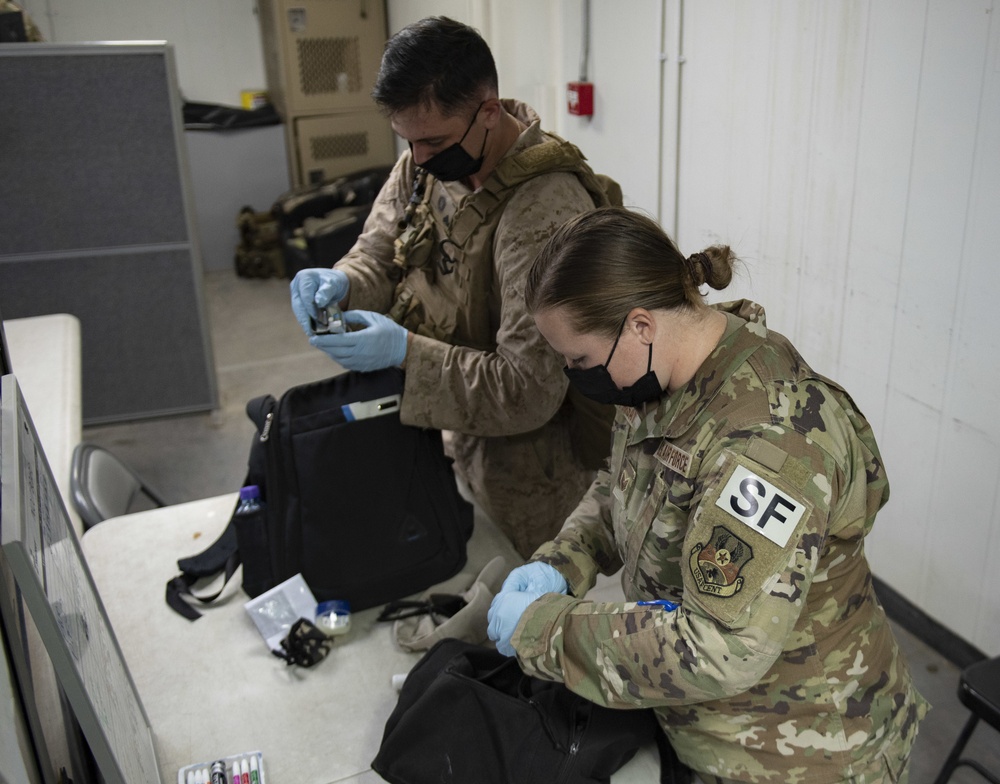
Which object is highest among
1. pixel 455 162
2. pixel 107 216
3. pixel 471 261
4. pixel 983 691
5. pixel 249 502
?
pixel 455 162

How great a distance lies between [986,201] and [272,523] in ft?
5.20

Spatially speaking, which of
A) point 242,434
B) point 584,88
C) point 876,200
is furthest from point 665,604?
point 242,434

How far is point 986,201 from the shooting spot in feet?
6.25

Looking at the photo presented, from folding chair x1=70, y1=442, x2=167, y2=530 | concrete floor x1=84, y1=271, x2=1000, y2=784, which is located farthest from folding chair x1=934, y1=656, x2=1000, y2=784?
folding chair x1=70, y1=442, x2=167, y2=530

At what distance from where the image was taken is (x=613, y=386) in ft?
3.50

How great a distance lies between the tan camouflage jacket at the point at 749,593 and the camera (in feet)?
2.97

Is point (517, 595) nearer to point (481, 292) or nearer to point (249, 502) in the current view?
point (249, 502)

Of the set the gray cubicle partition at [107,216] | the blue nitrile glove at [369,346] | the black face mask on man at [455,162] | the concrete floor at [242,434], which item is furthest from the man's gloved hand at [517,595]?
the gray cubicle partition at [107,216]

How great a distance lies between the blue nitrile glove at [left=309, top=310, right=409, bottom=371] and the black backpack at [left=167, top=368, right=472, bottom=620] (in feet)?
0.15

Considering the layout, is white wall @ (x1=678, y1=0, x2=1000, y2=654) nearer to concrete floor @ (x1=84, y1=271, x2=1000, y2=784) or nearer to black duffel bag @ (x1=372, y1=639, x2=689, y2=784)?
concrete floor @ (x1=84, y1=271, x2=1000, y2=784)

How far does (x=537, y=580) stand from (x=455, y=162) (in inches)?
29.3

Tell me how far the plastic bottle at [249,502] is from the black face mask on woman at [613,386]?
587 millimetres

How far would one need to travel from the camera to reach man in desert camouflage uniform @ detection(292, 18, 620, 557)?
4.73ft

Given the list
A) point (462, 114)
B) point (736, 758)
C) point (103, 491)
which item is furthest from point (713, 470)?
point (103, 491)
